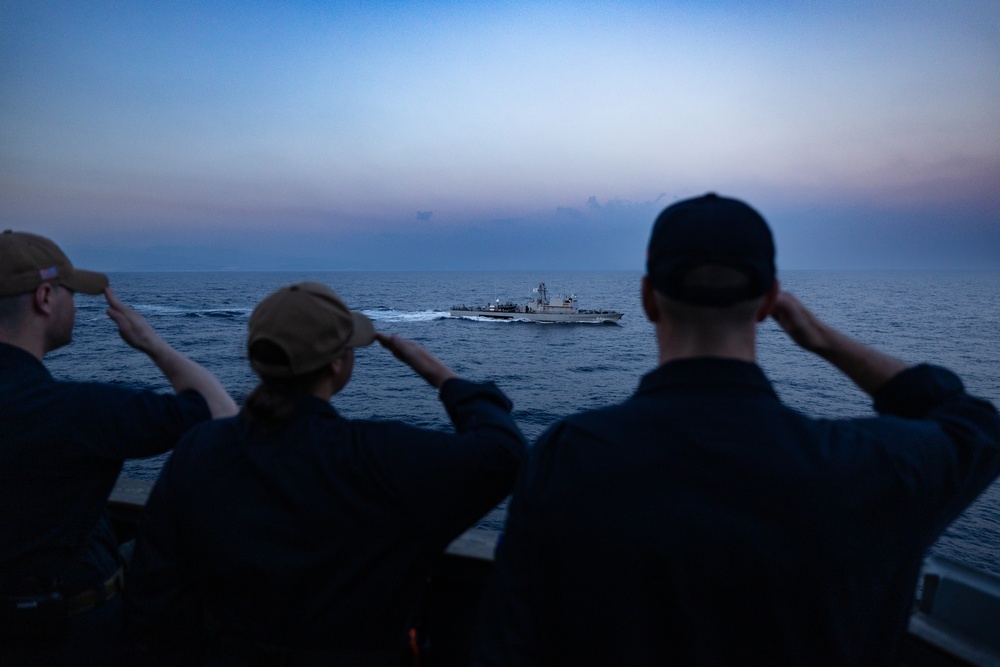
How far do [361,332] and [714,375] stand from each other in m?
1.25

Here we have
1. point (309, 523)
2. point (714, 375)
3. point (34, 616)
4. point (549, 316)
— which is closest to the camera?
point (714, 375)

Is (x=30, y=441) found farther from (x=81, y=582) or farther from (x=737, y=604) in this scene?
(x=737, y=604)

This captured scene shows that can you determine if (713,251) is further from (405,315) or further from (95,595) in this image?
(405,315)

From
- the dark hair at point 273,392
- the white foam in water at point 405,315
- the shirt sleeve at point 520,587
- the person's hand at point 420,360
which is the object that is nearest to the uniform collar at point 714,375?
the shirt sleeve at point 520,587

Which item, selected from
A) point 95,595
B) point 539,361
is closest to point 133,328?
point 95,595

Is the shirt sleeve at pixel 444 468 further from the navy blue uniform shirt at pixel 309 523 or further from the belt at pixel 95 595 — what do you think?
the belt at pixel 95 595

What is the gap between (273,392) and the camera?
1811 mm

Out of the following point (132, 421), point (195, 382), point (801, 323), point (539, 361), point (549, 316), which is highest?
point (801, 323)

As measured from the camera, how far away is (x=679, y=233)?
4.60 ft

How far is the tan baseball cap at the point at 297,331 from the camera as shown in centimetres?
178

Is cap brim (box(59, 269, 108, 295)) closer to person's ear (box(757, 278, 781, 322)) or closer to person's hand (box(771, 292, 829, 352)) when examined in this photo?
person's ear (box(757, 278, 781, 322))

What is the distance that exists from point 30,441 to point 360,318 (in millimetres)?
1268

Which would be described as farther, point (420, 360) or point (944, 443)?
point (420, 360)

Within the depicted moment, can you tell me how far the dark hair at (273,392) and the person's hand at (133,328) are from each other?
1034 millimetres
